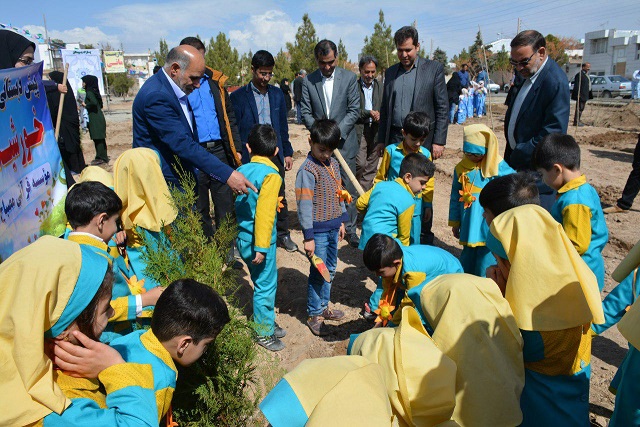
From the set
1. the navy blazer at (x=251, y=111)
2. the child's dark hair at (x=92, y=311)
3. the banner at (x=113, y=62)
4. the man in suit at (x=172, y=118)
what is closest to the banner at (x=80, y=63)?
the navy blazer at (x=251, y=111)

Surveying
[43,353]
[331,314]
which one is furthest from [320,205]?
[43,353]

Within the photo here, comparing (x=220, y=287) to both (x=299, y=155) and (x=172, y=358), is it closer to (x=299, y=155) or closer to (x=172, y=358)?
(x=172, y=358)

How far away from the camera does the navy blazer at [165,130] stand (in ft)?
11.9

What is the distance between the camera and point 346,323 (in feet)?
14.4

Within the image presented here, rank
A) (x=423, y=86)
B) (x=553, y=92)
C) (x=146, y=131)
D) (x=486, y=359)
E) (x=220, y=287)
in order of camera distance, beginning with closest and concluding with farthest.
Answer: (x=486, y=359) → (x=220, y=287) → (x=146, y=131) → (x=553, y=92) → (x=423, y=86)

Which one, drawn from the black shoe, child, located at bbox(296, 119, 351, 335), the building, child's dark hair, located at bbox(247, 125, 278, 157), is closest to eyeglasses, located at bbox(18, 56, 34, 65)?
child's dark hair, located at bbox(247, 125, 278, 157)

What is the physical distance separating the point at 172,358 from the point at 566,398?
6.05 feet

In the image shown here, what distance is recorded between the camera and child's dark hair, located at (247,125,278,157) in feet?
12.6

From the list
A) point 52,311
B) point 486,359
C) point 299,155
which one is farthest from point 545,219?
point 299,155

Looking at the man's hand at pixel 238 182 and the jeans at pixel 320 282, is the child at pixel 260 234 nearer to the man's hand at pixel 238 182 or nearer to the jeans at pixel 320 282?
the man's hand at pixel 238 182

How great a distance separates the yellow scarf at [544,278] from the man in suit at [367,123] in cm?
489

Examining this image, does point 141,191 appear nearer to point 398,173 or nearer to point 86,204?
point 86,204

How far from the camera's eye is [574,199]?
3057mm

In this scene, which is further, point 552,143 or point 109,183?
point 109,183
